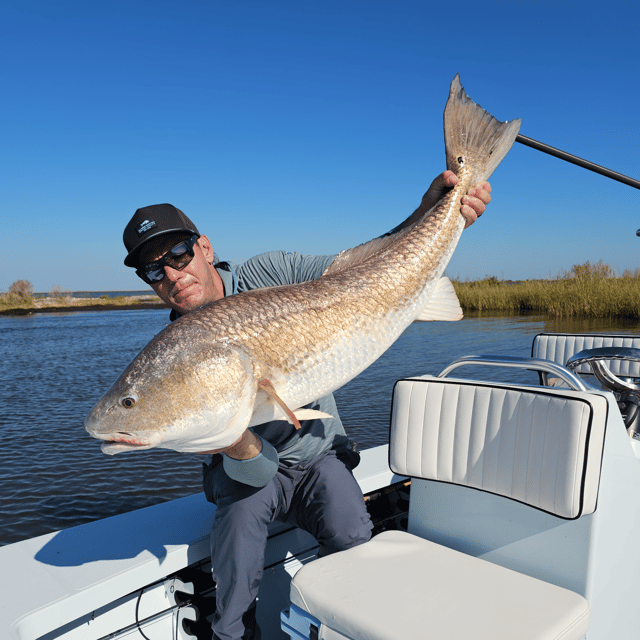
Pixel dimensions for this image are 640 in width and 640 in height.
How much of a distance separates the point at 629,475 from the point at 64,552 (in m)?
2.48

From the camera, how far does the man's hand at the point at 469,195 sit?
2.26m

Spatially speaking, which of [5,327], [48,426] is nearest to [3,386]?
[48,426]

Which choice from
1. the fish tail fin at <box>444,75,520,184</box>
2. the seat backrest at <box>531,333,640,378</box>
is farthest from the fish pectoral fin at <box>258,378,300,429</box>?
the seat backrest at <box>531,333,640,378</box>

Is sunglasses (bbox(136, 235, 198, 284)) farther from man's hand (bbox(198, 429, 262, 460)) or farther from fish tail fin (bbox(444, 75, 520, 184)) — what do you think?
fish tail fin (bbox(444, 75, 520, 184))

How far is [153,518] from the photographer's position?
271cm

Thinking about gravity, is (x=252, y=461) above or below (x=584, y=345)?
below

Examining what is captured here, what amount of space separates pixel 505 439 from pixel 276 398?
1.15m

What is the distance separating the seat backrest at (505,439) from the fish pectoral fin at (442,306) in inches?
16.8

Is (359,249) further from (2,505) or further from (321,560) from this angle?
(2,505)

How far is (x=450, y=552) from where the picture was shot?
2.34 meters

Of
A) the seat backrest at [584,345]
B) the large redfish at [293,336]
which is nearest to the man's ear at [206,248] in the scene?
the large redfish at [293,336]

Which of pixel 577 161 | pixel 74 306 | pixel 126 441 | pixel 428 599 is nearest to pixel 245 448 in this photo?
pixel 126 441

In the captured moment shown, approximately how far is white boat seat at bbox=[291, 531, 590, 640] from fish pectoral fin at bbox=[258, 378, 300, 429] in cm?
74

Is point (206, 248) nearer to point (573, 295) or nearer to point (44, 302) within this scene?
point (573, 295)
